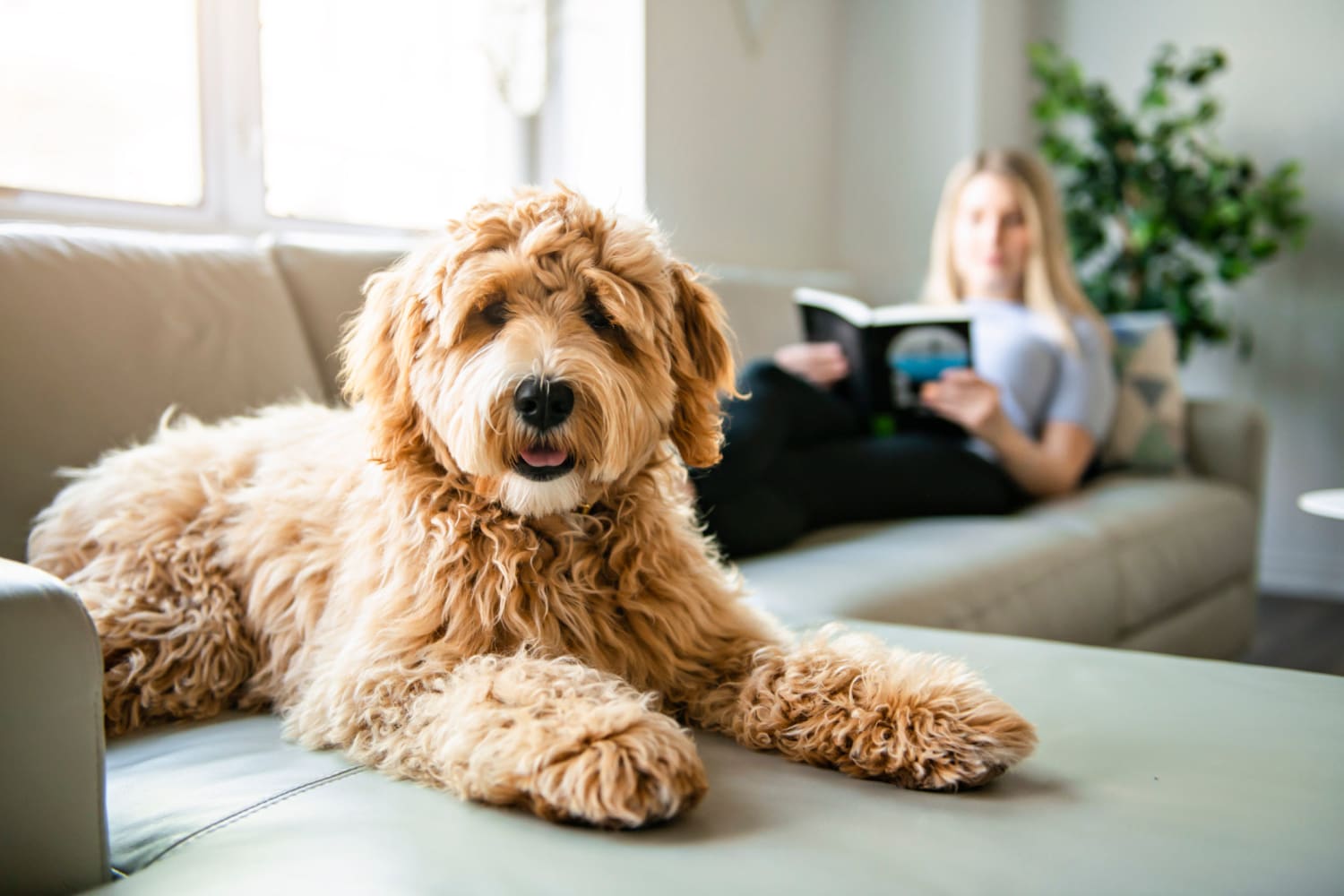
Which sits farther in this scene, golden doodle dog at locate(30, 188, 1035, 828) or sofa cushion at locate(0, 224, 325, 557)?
sofa cushion at locate(0, 224, 325, 557)

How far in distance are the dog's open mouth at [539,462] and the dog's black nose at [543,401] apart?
0.04m

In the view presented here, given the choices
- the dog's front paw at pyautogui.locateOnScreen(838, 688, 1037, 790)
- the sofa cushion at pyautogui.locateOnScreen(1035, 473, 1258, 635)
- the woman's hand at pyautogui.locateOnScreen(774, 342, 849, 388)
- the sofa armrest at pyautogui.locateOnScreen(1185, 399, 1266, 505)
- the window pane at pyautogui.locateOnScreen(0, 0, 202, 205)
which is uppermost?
the window pane at pyautogui.locateOnScreen(0, 0, 202, 205)

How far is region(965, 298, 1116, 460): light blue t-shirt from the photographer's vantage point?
3.35m

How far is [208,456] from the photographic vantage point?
1.69 metres

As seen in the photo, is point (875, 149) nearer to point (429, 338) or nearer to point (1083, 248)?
point (1083, 248)

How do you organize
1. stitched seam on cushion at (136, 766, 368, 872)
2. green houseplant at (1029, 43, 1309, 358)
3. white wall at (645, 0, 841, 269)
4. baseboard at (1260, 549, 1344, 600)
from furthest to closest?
baseboard at (1260, 549, 1344, 600), green houseplant at (1029, 43, 1309, 358), white wall at (645, 0, 841, 269), stitched seam on cushion at (136, 766, 368, 872)

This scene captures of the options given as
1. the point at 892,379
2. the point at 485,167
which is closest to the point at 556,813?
the point at 892,379

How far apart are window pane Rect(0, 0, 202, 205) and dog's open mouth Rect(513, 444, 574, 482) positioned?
184 centimetres

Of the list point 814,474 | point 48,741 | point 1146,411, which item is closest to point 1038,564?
point 814,474

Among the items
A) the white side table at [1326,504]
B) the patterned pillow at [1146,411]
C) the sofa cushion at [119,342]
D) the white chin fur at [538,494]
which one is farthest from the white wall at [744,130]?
the white chin fur at [538,494]

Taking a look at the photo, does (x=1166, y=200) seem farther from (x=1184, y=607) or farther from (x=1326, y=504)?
(x=1326, y=504)

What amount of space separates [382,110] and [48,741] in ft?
9.50

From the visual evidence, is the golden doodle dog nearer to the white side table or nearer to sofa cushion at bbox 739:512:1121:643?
sofa cushion at bbox 739:512:1121:643

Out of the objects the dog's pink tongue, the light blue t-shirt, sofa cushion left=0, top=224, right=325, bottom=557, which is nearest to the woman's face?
the light blue t-shirt
